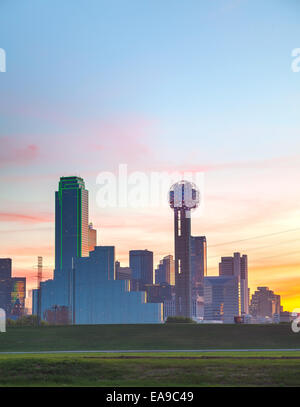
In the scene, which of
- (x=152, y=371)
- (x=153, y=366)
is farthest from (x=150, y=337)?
(x=152, y=371)

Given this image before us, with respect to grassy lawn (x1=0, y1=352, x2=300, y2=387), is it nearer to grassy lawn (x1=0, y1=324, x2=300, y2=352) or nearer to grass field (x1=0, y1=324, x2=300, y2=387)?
grass field (x1=0, y1=324, x2=300, y2=387)

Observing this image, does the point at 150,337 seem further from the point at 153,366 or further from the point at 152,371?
the point at 152,371

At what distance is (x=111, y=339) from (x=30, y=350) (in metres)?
7.95

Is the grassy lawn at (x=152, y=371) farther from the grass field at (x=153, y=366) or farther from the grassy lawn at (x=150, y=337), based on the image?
the grassy lawn at (x=150, y=337)

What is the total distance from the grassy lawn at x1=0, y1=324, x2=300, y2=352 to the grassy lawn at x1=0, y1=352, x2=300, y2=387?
11.8 meters

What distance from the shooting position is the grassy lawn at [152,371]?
100 feet

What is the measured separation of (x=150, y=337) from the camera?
2095 inches

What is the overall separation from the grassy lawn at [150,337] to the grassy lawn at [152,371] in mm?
11848

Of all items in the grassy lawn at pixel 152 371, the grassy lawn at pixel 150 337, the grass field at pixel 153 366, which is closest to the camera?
the grassy lawn at pixel 152 371

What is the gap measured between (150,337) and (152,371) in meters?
21.0

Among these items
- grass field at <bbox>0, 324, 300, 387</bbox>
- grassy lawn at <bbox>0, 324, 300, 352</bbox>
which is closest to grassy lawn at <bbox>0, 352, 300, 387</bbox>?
grass field at <bbox>0, 324, 300, 387</bbox>

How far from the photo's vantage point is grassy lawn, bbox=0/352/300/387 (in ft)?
100

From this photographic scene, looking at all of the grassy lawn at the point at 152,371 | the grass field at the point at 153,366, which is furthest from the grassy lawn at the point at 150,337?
the grassy lawn at the point at 152,371
